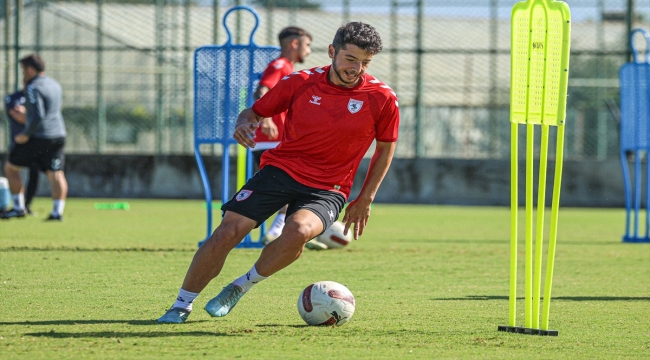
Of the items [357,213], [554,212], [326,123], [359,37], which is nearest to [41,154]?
[326,123]

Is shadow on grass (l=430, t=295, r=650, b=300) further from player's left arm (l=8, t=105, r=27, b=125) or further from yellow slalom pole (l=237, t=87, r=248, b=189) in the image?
player's left arm (l=8, t=105, r=27, b=125)

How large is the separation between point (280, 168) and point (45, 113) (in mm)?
8364

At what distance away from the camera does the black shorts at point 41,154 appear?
45.0 ft

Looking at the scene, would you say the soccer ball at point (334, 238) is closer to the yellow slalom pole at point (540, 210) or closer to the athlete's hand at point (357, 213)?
the athlete's hand at point (357, 213)

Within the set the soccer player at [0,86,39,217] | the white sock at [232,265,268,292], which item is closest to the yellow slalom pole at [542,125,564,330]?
the white sock at [232,265,268,292]

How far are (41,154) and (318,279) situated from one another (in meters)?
6.77

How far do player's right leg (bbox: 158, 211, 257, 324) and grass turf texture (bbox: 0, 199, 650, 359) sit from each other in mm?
107

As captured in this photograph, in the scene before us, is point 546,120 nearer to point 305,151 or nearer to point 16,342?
point 305,151

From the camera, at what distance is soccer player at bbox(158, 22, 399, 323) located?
5.84 meters

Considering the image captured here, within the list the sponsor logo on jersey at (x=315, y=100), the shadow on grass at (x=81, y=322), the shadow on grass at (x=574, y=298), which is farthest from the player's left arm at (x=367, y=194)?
the shadow on grass at (x=574, y=298)

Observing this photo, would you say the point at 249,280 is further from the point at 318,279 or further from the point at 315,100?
the point at 318,279

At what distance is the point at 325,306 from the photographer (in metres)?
5.90

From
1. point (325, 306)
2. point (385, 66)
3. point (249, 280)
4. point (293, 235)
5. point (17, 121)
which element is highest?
point (385, 66)

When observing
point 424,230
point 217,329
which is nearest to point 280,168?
point 217,329
